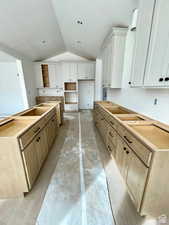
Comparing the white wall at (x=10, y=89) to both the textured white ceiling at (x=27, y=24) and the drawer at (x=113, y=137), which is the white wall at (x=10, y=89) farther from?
the drawer at (x=113, y=137)

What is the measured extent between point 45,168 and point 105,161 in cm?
114

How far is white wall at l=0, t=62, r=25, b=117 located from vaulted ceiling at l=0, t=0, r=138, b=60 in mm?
1331

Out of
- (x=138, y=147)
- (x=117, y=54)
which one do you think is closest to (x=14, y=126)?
(x=138, y=147)

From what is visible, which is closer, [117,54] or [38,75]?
[117,54]

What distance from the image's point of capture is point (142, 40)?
1457mm

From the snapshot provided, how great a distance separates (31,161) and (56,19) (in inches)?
141

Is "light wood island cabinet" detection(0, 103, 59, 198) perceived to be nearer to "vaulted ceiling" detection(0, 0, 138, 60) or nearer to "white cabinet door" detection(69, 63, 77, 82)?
"vaulted ceiling" detection(0, 0, 138, 60)

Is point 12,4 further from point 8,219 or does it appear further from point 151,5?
point 8,219

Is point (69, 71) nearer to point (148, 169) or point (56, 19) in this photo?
point (56, 19)

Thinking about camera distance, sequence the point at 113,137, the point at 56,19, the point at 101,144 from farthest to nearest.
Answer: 1. the point at 56,19
2. the point at 101,144
3. the point at 113,137

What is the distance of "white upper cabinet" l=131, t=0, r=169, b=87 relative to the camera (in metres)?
1.14

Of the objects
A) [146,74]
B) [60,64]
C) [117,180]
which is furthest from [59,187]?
[60,64]

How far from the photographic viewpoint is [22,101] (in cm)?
516

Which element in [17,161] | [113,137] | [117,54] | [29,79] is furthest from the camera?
[29,79]
